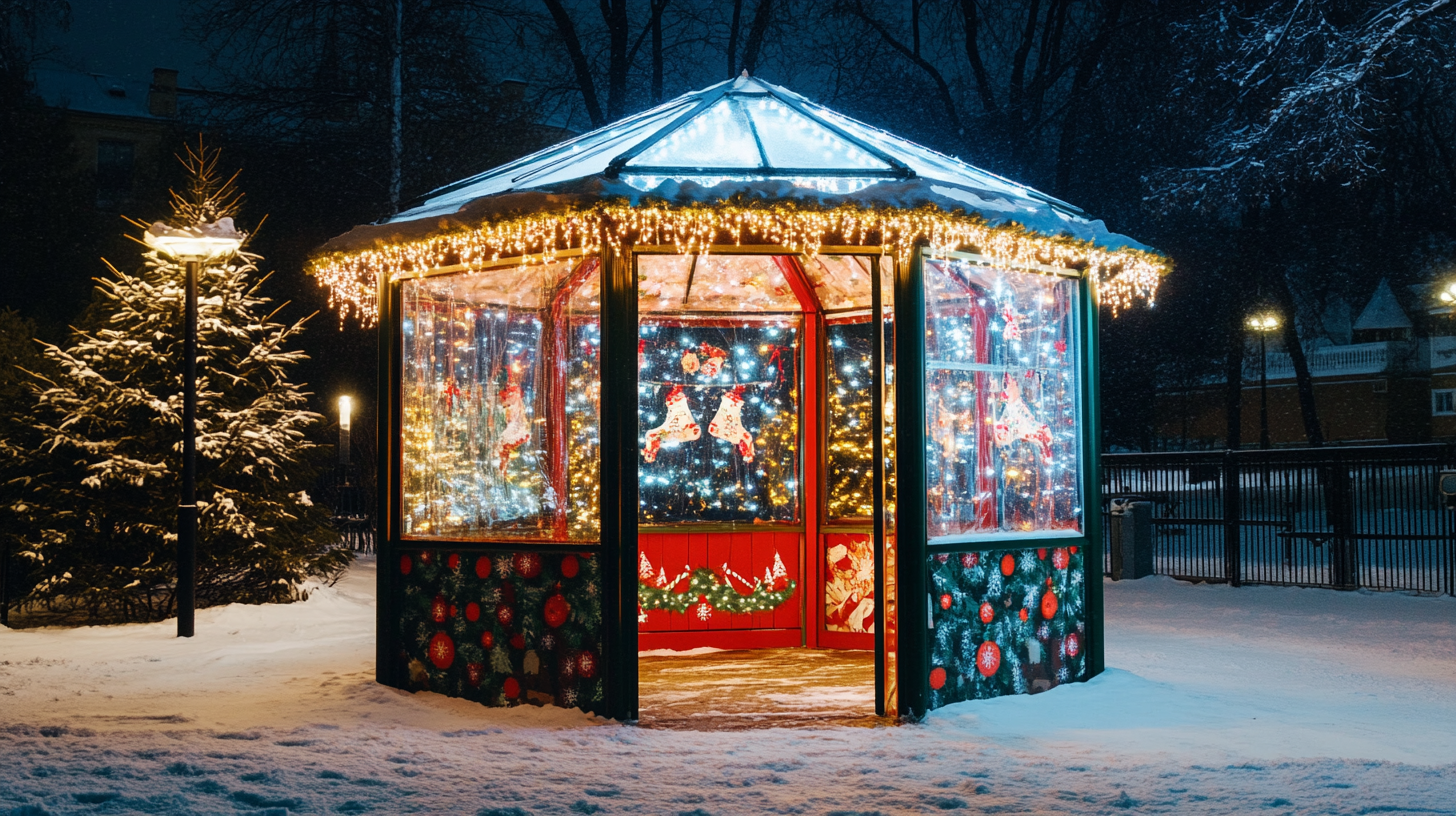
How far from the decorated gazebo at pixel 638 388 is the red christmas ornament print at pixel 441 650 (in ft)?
0.06

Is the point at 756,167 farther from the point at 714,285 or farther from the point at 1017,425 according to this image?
the point at 714,285

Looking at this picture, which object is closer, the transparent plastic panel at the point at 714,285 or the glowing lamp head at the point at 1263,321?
the transparent plastic panel at the point at 714,285

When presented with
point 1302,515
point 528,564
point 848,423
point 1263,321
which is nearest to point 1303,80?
point 1302,515

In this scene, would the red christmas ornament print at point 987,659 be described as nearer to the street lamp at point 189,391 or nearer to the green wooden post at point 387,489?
the green wooden post at point 387,489

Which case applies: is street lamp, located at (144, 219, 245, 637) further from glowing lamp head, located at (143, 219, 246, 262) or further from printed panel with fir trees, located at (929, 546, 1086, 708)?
printed panel with fir trees, located at (929, 546, 1086, 708)

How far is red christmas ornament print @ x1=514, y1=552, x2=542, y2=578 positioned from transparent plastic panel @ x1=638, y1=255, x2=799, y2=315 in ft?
11.7

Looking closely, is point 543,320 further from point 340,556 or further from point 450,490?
point 340,556

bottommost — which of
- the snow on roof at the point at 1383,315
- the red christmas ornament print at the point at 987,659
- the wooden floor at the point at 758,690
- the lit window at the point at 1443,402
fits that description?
the wooden floor at the point at 758,690

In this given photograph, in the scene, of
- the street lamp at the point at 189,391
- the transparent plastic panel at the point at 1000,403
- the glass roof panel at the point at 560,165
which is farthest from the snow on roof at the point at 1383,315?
the street lamp at the point at 189,391

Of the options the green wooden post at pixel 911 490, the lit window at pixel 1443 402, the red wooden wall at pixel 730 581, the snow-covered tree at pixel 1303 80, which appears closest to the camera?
the green wooden post at pixel 911 490

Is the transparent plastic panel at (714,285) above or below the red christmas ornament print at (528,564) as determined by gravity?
above

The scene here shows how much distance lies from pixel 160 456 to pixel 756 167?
767 cm

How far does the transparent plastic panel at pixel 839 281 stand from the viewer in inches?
402

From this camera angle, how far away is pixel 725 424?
10.8m
